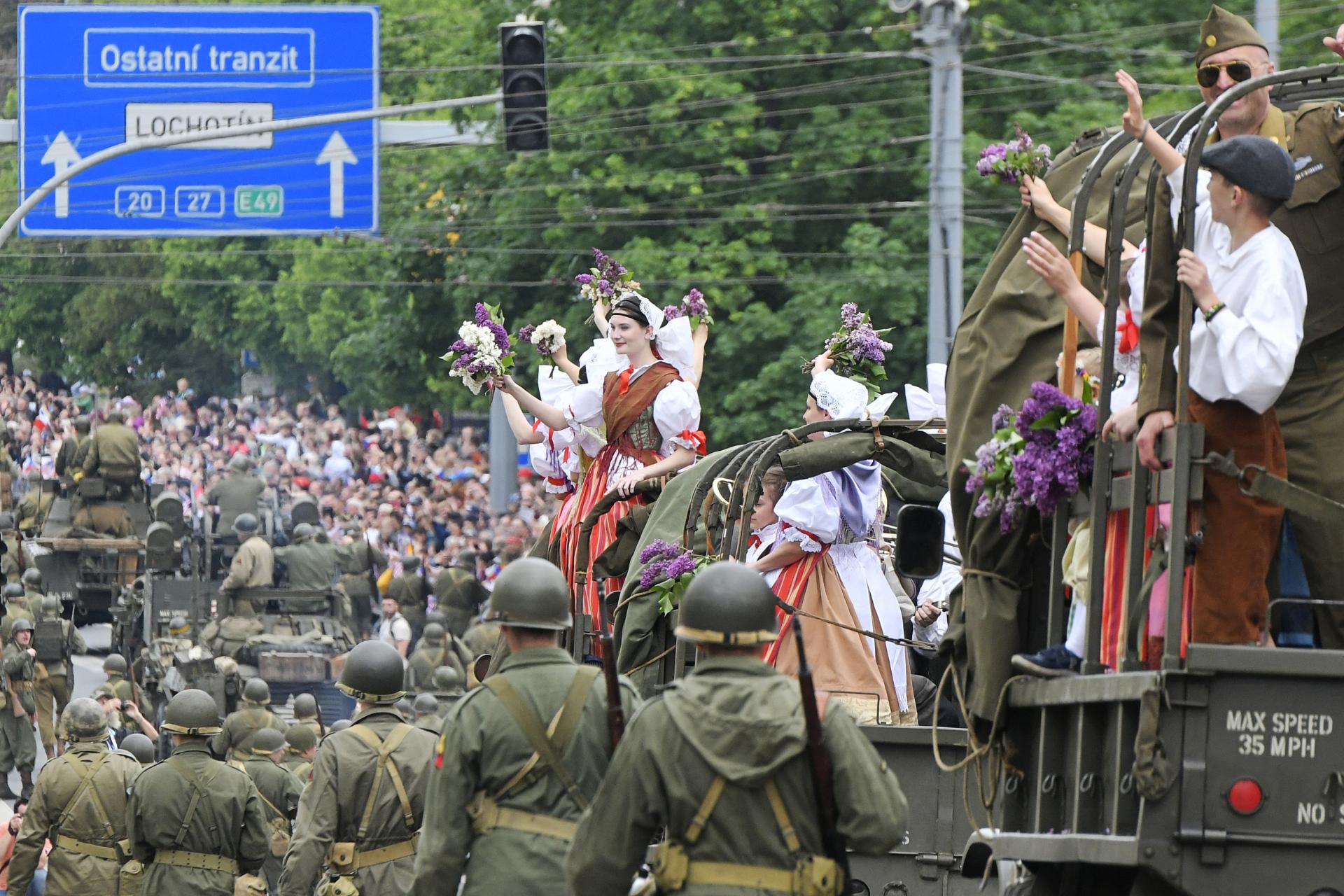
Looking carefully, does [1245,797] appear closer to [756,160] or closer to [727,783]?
[727,783]

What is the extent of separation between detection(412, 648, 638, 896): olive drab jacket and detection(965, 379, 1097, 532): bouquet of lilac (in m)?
1.47

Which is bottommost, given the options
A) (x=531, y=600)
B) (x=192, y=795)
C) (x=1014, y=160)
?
(x=192, y=795)

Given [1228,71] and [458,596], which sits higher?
[1228,71]

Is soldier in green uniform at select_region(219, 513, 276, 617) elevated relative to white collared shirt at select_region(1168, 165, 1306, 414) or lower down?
lower down

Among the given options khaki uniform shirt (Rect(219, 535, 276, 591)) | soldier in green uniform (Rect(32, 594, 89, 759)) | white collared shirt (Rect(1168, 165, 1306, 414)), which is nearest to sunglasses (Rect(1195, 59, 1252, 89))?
white collared shirt (Rect(1168, 165, 1306, 414))

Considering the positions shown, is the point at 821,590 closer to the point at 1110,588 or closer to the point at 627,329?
the point at 627,329

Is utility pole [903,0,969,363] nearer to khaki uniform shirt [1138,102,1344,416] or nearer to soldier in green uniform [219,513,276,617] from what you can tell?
soldier in green uniform [219,513,276,617]

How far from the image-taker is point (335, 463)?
49.0 meters

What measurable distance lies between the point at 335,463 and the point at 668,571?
3749cm

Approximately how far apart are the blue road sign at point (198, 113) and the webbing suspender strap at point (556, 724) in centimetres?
2141

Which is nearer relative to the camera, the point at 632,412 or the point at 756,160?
the point at 632,412

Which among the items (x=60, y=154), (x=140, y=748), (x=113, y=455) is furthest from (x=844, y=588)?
(x=113, y=455)

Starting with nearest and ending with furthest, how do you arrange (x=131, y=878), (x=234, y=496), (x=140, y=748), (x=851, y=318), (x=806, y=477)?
(x=806, y=477) < (x=851, y=318) < (x=131, y=878) < (x=140, y=748) < (x=234, y=496)

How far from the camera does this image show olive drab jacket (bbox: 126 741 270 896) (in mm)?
13859
